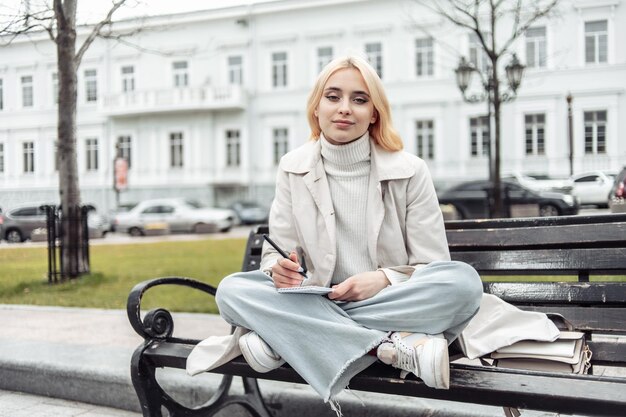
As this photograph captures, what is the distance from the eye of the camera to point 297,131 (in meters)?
31.8

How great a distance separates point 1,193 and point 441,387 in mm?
15942

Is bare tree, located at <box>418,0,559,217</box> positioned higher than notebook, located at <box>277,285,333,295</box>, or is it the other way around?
bare tree, located at <box>418,0,559,217</box>

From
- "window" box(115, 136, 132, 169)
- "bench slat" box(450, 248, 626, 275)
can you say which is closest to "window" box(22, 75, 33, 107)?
"bench slat" box(450, 248, 626, 275)

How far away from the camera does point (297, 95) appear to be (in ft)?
104

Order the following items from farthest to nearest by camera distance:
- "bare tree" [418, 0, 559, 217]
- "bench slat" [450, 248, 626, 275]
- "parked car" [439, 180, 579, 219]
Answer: "parked car" [439, 180, 579, 219] → "bare tree" [418, 0, 559, 217] → "bench slat" [450, 248, 626, 275]

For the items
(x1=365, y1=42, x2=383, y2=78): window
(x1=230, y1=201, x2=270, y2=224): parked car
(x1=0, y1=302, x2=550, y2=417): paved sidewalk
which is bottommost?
(x1=230, y1=201, x2=270, y2=224): parked car

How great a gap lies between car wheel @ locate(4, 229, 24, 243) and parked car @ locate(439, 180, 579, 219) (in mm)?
11012

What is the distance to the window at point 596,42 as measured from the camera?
26016mm

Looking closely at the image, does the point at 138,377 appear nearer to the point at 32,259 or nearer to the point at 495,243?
the point at 495,243

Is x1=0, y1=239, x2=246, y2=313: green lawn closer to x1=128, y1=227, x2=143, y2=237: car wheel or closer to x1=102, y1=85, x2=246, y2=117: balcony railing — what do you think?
x1=128, y1=227, x2=143, y2=237: car wheel

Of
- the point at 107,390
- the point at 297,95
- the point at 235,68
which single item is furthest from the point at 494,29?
the point at 235,68

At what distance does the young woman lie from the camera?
203 centimetres

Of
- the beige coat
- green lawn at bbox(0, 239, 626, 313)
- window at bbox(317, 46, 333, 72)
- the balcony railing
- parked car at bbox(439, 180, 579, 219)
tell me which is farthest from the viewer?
the balcony railing

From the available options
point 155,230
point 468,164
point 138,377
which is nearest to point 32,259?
point 138,377
